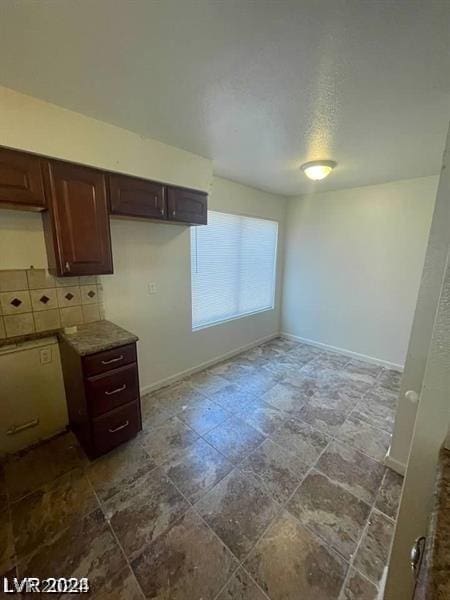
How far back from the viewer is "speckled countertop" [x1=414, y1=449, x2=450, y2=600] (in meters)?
0.42

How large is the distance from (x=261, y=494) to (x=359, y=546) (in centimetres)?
56

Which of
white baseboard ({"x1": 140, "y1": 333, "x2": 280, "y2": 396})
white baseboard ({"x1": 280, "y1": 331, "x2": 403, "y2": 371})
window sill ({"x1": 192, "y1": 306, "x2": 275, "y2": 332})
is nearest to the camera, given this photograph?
white baseboard ({"x1": 140, "y1": 333, "x2": 280, "y2": 396})

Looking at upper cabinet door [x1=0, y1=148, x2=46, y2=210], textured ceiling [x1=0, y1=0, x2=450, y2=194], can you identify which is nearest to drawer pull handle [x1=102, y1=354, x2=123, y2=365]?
upper cabinet door [x1=0, y1=148, x2=46, y2=210]

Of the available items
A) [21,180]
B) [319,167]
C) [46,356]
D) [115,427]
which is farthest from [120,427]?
[319,167]

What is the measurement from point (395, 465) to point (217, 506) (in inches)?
51.5

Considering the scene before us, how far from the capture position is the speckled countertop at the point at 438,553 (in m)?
0.42

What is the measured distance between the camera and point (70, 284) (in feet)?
6.72

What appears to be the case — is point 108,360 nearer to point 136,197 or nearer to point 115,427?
point 115,427

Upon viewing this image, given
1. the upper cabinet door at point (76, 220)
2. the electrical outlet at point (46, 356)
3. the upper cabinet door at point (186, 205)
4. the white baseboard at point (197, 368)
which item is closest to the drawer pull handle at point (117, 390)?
the electrical outlet at point (46, 356)

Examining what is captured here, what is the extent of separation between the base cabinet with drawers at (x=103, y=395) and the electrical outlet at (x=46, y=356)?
91 millimetres

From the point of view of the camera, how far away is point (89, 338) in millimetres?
1865

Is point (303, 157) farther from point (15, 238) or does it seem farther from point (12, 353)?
point (12, 353)

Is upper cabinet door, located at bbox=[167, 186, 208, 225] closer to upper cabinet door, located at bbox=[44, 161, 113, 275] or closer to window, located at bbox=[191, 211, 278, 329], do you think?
window, located at bbox=[191, 211, 278, 329]

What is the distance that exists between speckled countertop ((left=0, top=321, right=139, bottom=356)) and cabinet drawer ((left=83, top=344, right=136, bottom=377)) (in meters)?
0.04
